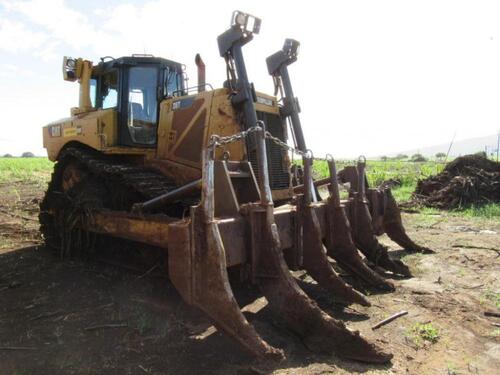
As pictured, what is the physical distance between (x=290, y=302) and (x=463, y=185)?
1030cm

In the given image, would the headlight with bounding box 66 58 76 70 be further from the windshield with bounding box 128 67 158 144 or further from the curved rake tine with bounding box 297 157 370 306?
the curved rake tine with bounding box 297 157 370 306

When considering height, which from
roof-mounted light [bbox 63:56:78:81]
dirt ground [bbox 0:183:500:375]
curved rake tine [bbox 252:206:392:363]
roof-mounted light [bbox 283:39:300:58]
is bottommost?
dirt ground [bbox 0:183:500:375]

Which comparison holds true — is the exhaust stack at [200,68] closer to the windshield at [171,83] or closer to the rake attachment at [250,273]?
the windshield at [171,83]

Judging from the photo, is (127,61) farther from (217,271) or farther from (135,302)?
(217,271)

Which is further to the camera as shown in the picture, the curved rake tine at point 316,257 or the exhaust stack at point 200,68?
the exhaust stack at point 200,68

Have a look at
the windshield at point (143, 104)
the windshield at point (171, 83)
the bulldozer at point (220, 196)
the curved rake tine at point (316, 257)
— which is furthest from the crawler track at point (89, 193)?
the curved rake tine at point (316, 257)

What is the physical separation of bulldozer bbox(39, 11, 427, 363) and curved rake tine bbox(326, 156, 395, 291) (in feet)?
0.04

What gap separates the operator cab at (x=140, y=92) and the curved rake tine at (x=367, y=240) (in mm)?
2914

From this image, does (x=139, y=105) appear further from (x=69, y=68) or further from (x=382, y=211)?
(x=382, y=211)

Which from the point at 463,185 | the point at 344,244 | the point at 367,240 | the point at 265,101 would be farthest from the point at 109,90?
the point at 463,185

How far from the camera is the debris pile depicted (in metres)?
11.9

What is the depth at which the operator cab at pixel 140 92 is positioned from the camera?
624 centimetres

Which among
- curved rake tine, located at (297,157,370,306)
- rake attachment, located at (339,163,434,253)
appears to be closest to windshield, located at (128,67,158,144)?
rake attachment, located at (339,163,434,253)

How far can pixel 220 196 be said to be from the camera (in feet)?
12.1
